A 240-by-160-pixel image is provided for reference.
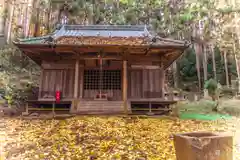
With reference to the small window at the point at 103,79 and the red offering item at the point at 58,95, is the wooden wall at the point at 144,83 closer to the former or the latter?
the small window at the point at 103,79

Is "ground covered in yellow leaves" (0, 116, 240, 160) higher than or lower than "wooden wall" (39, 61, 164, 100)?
lower

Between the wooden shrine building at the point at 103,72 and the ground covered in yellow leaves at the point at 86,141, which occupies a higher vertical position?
the wooden shrine building at the point at 103,72

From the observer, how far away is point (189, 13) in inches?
829

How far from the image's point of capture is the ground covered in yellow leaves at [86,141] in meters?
4.12

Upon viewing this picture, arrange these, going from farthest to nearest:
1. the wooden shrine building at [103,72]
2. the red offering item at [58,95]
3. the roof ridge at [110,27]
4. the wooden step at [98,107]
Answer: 1. the roof ridge at [110,27]
2. the red offering item at [58,95]
3. the wooden shrine building at [103,72]
4. the wooden step at [98,107]

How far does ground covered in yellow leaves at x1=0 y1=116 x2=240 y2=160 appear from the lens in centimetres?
412

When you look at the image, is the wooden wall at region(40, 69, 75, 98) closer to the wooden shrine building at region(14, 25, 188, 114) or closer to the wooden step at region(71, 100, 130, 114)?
the wooden shrine building at region(14, 25, 188, 114)

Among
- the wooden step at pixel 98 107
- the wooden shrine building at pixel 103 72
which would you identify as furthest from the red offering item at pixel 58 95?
the wooden step at pixel 98 107

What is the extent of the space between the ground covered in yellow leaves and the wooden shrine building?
275 cm

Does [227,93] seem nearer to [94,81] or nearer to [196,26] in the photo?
[196,26]

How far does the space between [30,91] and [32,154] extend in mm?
9494

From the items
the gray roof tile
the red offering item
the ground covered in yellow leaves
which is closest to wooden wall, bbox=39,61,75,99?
the red offering item

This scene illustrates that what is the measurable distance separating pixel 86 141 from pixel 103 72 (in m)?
6.38

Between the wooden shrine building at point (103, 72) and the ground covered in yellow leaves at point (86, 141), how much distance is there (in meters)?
2.75
